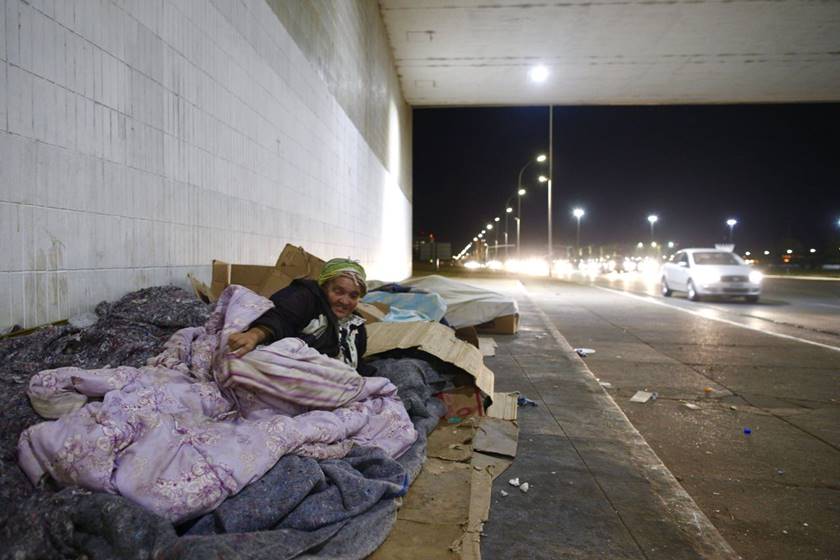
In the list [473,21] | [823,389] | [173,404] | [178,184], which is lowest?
[823,389]

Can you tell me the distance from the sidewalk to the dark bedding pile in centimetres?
59

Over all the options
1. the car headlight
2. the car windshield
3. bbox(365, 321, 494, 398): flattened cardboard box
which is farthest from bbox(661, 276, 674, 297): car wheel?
bbox(365, 321, 494, 398): flattened cardboard box

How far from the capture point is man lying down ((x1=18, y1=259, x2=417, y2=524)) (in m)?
2.03

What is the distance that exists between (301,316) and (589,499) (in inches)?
75.0

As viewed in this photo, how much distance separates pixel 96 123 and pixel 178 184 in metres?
0.99

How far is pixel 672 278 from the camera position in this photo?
17031 mm

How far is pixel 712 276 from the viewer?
15.3 metres

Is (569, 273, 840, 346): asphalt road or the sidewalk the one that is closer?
the sidewalk

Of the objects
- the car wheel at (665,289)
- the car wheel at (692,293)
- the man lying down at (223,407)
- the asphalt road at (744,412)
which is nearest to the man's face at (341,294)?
the man lying down at (223,407)

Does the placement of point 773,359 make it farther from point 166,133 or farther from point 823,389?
point 166,133

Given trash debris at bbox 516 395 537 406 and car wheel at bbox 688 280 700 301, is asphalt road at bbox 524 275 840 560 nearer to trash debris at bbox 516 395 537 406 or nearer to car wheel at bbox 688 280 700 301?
trash debris at bbox 516 395 537 406

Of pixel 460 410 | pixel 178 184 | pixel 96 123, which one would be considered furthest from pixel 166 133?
pixel 460 410

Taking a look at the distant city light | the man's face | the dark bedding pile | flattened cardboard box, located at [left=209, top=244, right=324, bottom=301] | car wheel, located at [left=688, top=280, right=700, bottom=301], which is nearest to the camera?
the dark bedding pile

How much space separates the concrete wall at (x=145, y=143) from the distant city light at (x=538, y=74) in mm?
12735
